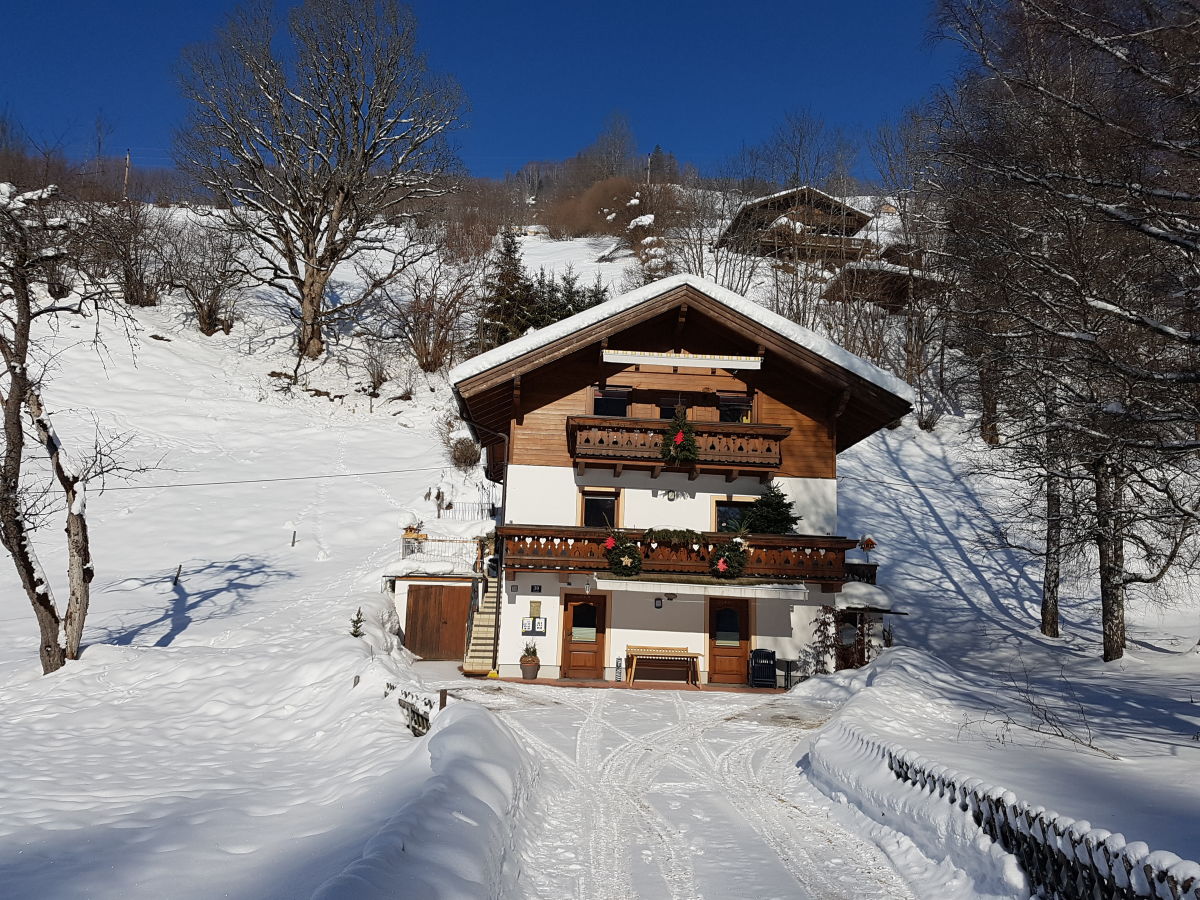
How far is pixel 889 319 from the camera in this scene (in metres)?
40.9

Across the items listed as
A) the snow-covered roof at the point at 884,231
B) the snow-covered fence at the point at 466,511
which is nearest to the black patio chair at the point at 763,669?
the snow-covered fence at the point at 466,511

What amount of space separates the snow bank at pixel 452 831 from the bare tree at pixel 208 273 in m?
37.8

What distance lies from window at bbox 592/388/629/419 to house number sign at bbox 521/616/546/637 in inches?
221

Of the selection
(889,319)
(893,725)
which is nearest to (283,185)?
(889,319)

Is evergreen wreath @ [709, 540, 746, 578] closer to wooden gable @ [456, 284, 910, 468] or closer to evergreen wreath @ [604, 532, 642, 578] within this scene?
evergreen wreath @ [604, 532, 642, 578]

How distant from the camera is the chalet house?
61.0ft

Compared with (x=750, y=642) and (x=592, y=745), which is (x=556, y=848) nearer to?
(x=592, y=745)

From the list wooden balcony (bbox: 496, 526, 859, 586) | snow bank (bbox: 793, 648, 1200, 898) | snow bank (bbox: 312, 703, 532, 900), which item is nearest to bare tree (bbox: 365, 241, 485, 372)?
wooden balcony (bbox: 496, 526, 859, 586)

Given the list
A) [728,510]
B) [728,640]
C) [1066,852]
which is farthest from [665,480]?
[1066,852]

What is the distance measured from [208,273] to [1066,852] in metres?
45.9

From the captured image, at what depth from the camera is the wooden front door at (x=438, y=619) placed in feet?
71.9

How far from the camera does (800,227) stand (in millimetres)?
44281

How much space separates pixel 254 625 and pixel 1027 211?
61.6ft

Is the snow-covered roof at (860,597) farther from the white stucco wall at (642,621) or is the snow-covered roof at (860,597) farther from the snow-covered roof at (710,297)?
the snow-covered roof at (710,297)
